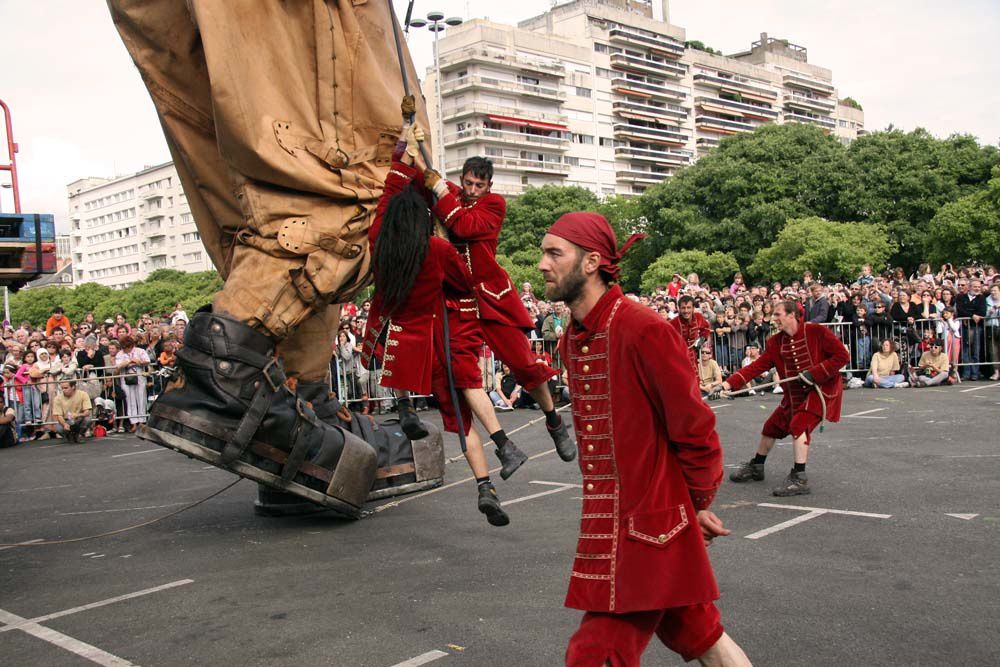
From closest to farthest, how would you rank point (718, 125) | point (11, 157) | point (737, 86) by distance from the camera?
1. point (11, 157)
2. point (718, 125)
3. point (737, 86)

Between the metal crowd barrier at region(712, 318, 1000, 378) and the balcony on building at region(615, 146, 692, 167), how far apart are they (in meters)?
88.7

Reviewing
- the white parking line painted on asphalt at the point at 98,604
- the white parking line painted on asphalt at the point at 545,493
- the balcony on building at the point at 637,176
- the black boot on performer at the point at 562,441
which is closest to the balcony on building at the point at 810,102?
the balcony on building at the point at 637,176

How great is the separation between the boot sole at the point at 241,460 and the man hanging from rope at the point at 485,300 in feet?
5.31

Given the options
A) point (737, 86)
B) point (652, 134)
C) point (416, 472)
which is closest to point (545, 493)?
point (416, 472)

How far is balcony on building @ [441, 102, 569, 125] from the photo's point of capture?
289ft

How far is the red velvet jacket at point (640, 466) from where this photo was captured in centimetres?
312

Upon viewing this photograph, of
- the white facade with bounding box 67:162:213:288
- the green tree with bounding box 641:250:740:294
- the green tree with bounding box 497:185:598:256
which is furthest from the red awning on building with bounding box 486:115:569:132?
the white facade with bounding box 67:162:213:288

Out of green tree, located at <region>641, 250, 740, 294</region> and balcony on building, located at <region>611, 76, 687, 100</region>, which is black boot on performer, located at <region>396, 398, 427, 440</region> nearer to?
green tree, located at <region>641, 250, 740, 294</region>

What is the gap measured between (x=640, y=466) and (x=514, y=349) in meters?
3.16

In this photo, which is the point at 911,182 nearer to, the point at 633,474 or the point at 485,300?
the point at 485,300

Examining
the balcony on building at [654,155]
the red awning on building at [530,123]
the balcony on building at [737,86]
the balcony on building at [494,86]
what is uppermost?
the balcony on building at [737,86]

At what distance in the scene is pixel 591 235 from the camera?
3.42 m

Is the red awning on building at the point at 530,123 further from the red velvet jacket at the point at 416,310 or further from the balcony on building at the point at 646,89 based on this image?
the red velvet jacket at the point at 416,310

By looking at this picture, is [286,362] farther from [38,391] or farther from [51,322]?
[51,322]
